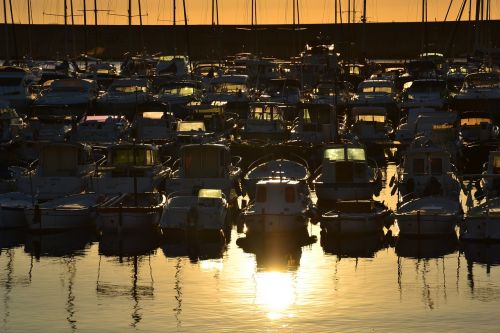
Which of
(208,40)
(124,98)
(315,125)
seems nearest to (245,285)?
(315,125)

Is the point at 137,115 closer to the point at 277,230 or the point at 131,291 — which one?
the point at 277,230

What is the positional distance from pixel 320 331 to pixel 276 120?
1121 inches

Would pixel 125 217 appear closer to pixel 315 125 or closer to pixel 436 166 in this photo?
pixel 436 166

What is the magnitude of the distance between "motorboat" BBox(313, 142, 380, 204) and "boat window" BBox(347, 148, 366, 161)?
A: 1.57 ft

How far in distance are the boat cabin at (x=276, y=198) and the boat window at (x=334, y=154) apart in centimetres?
624

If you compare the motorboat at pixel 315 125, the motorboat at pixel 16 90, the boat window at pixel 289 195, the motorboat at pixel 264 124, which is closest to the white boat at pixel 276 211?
the boat window at pixel 289 195

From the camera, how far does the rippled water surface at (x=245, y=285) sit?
1225 inches

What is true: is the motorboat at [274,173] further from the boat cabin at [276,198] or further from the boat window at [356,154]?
the boat cabin at [276,198]

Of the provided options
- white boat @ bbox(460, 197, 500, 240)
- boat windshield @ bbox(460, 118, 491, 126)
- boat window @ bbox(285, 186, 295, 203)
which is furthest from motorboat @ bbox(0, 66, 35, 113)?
white boat @ bbox(460, 197, 500, 240)

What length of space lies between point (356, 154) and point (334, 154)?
730 millimetres

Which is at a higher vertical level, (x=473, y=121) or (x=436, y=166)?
(x=473, y=121)

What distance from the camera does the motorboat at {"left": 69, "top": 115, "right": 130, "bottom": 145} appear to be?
5528 cm

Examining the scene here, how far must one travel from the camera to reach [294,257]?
3781 centimetres

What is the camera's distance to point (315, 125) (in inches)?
2190
